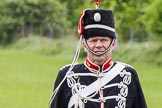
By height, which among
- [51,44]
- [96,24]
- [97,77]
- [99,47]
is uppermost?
[96,24]

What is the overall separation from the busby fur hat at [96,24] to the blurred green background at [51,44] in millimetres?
3472

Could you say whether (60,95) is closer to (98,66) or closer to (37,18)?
(98,66)

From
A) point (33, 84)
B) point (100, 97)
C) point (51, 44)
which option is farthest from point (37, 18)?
point (100, 97)

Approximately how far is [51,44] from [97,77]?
25.8 meters

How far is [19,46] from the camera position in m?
32.8

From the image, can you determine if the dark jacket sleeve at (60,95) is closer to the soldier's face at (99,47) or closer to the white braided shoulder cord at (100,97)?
the white braided shoulder cord at (100,97)

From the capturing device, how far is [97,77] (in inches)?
Answer: 121

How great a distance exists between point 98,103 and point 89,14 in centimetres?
52

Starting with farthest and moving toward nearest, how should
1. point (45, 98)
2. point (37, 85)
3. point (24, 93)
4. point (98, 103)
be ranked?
point (37, 85) < point (24, 93) < point (45, 98) < point (98, 103)

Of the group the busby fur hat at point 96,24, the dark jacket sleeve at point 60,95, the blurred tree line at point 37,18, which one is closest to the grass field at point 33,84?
the dark jacket sleeve at point 60,95

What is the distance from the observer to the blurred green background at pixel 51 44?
1277 centimetres

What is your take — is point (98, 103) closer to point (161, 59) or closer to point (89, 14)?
point (89, 14)

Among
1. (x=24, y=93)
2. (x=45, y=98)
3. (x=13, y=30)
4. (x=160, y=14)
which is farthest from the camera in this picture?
(x=13, y=30)

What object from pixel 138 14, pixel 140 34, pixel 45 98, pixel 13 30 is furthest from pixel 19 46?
pixel 45 98
